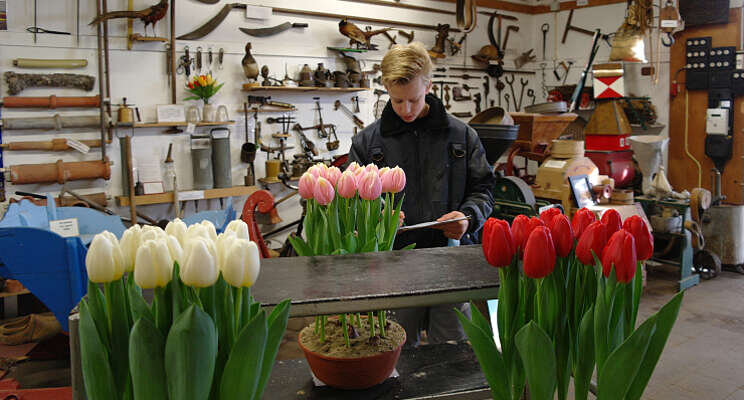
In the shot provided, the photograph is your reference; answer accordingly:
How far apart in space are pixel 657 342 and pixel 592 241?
0.71 ft

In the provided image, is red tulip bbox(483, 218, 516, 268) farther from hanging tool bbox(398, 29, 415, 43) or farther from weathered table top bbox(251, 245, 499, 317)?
hanging tool bbox(398, 29, 415, 43)

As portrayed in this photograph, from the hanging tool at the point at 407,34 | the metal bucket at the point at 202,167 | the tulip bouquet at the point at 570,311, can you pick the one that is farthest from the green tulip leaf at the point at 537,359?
the hanging tool at the point at 407,34

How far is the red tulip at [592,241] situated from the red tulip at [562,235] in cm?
2

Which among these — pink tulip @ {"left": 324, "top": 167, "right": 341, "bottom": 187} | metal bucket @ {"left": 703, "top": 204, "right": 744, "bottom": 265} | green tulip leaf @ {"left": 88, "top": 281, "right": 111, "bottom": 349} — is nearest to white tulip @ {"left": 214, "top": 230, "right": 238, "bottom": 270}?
green tulip leaf @ {"left": 88, "top": 281, "right": 111, "bottom": 349}

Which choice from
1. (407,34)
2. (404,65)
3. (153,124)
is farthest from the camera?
(407,34)

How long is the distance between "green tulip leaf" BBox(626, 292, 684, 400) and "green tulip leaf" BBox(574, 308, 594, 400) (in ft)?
0.27

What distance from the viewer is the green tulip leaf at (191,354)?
88 centimetres

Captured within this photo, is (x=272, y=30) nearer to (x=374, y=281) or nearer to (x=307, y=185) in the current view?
(x=307, y=185)

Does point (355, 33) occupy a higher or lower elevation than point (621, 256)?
higher

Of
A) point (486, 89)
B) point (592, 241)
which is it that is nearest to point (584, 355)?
point (592, 241)

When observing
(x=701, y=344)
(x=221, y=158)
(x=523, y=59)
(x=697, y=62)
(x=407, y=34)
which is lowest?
(x=701, y=344)

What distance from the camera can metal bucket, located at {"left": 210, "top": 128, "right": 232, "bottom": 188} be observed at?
18.6 feet

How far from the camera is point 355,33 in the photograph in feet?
20.7

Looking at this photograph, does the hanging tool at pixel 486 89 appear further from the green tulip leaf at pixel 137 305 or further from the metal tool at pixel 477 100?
the green tulip leaf at pixel 137 305
